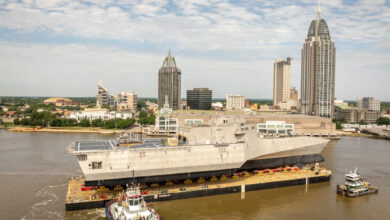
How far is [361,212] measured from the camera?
22.0 metres

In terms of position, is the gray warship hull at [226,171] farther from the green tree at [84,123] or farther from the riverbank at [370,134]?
the green tree at [84,123]

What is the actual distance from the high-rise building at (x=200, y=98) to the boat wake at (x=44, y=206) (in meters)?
99.3

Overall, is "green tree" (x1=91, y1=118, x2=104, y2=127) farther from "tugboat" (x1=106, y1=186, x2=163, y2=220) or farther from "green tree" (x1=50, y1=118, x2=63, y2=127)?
"tugboat" (x1=106, y1=186, x2=163, y2=220)

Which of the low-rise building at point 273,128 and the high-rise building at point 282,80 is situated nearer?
the low-rise building at point 273,128

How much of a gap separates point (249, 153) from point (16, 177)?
20.5 m

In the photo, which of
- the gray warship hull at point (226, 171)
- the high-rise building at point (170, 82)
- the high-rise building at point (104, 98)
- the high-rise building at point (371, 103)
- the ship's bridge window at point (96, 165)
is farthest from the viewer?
the high-rise building at point (371, 103)

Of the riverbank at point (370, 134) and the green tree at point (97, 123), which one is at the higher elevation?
the green tree at point (97, 123)

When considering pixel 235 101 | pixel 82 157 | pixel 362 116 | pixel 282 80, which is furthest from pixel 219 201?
pixel 282 80

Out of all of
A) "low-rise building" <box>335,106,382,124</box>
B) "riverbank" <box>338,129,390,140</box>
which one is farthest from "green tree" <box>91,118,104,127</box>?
"low-rise building" <box>335,106,382,124</box>

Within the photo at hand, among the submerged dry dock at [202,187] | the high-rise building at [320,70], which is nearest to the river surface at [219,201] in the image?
the submerged dry dock at [202,187]

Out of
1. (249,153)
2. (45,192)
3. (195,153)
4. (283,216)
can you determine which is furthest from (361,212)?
(45,192)

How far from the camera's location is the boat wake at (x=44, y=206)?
20.1 meters

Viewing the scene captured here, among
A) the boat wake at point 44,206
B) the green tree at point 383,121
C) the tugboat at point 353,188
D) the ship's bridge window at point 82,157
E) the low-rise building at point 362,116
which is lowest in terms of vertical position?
the boat wake at point 44,206

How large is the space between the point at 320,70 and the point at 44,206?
3360 inches
